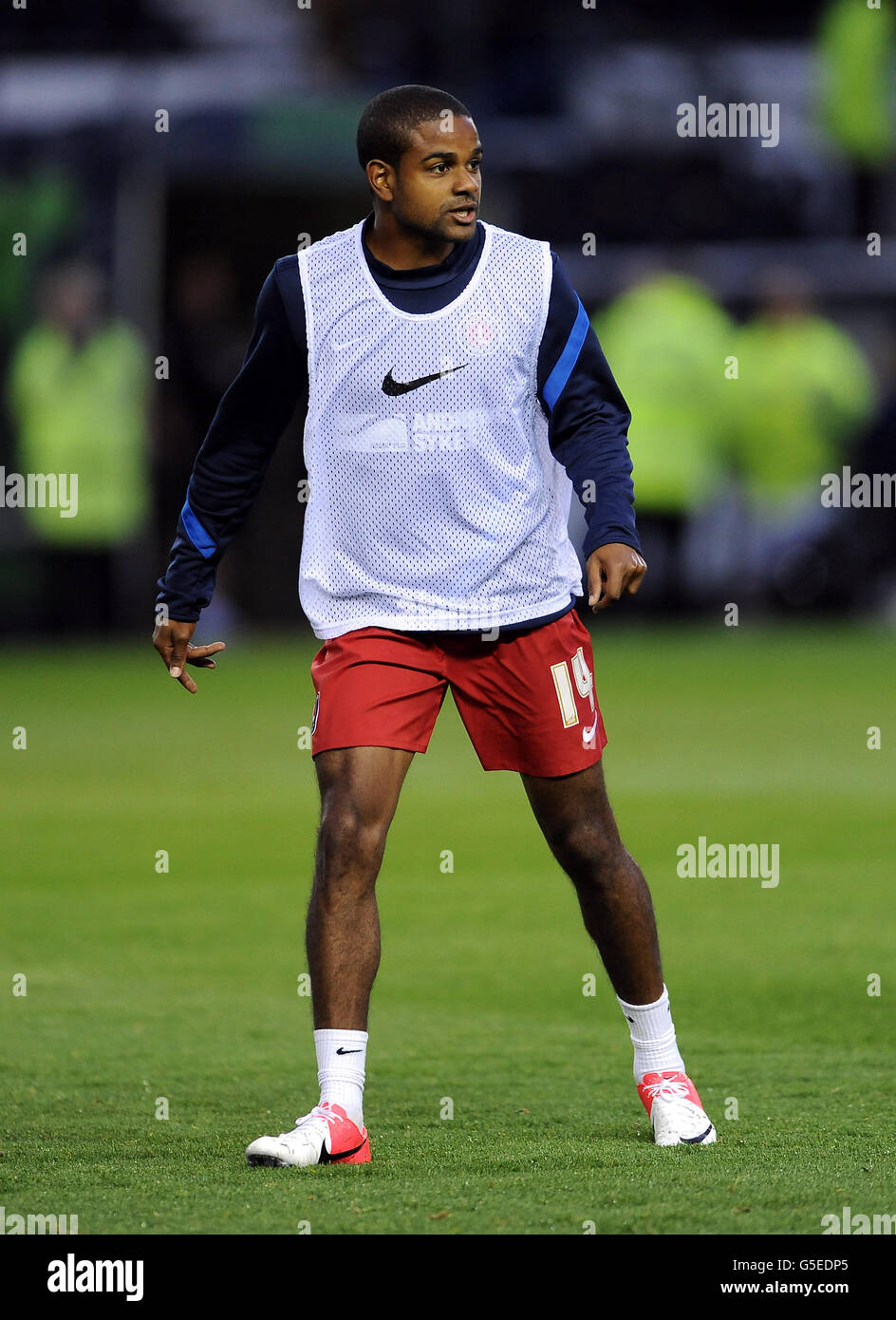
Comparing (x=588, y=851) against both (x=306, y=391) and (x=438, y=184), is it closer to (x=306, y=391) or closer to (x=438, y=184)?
(x=306, y=391)

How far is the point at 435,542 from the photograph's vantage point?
5.50m

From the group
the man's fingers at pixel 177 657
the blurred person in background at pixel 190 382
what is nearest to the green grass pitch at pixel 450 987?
the man's fingers at pixel 177 657

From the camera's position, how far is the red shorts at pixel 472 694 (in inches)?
214

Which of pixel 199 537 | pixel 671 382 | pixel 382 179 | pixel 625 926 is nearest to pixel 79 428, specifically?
pixel 671 382

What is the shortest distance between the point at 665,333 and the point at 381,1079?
13.9m

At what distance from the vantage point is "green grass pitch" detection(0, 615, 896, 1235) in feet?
16.3

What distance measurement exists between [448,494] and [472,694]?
0.46 metres

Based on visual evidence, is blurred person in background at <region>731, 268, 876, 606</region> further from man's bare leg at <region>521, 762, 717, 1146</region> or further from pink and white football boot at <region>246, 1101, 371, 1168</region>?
pink and white football boot at <region>246, 1101, 371, 1168</region>

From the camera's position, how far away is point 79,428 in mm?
19812

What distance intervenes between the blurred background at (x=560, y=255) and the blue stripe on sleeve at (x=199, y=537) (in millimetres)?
13694

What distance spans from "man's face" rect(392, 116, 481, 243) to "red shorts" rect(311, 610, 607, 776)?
0.92m

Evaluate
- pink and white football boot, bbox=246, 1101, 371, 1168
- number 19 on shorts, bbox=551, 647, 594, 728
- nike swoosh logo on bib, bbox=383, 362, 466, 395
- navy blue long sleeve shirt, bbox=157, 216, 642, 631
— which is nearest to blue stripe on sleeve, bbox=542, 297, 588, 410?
navy blue long sleeve shirt, bbox=157, 216, 642, 631

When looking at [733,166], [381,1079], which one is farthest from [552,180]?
[381,1079]

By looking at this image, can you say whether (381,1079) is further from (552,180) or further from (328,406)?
(552,180)
